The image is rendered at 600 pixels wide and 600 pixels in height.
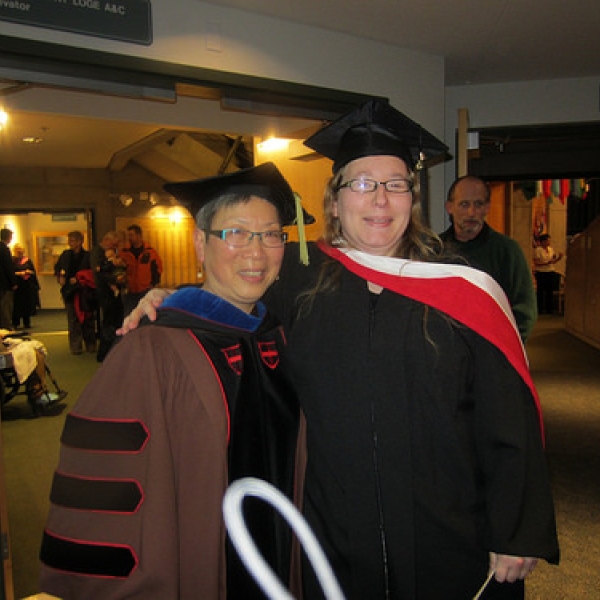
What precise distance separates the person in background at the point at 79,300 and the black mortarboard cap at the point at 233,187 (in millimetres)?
7258

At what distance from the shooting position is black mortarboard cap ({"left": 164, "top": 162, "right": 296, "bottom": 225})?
1.41 meters

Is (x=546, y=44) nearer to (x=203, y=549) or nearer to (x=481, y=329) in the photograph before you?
(x=481, y=329)

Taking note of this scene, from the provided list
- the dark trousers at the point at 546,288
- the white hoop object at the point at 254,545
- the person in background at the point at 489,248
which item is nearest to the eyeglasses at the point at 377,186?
the white hoop object at the point at 254,545

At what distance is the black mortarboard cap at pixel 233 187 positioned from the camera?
1407mm

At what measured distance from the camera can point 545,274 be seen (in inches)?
510

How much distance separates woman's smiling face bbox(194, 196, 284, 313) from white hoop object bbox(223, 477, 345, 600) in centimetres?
65

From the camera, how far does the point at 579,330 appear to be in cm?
965

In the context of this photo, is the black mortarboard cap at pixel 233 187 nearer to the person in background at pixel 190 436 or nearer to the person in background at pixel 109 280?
the person in background at pixel 190 436

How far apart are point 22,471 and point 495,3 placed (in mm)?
4604

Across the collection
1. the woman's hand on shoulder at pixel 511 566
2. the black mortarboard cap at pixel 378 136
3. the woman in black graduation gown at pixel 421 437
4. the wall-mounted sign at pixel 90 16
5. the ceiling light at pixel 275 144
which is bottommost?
the woman's hand on shoulder at pixel 511 566

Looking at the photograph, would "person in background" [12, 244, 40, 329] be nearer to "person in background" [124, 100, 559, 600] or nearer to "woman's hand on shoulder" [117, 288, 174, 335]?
"woman's hand on shoulder" [117, 288, 174, 335]

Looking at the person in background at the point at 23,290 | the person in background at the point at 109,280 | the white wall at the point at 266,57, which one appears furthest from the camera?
the person in background at the point at 23,290

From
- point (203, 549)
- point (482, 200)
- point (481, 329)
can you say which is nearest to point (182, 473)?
point (203, 549)

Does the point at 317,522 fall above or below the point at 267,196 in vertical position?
below
